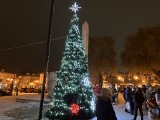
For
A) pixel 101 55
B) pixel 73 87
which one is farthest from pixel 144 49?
pixel 73 87

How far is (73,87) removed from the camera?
16766mm

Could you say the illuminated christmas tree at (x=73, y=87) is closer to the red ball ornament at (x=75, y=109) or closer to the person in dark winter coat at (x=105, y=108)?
the red ball ornament at (x=75, y=109)

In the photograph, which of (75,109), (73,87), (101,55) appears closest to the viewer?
(75,109)

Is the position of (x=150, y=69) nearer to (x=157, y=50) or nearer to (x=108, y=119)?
(x=157, y=50)

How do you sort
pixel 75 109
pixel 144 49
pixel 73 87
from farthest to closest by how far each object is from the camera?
1. pixel 144 49
2. pixel 73 87
3. pixel 75 109

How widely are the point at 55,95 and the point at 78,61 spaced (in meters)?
2.20

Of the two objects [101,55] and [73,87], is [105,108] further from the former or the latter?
[101,55]

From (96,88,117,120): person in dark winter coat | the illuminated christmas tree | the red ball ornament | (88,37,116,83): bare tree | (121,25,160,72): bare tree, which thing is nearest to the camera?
(96,88,117,120): person in dark winter coat

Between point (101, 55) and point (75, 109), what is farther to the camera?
point (101, 55)

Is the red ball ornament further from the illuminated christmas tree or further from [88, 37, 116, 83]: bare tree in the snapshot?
[88, 37, 116, 83]: bare tree

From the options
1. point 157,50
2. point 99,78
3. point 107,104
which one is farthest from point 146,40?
point 107,104

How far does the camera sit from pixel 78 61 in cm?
1712

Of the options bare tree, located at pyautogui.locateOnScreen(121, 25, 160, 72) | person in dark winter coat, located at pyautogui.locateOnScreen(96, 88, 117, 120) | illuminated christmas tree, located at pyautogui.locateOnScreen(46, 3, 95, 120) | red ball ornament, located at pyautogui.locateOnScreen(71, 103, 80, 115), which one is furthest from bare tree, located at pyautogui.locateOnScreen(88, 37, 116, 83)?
person in dark winter coat, located at pyautogui.locateOnScreen(96, 88, 117, 120)

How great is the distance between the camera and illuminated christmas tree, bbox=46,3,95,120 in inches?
651
